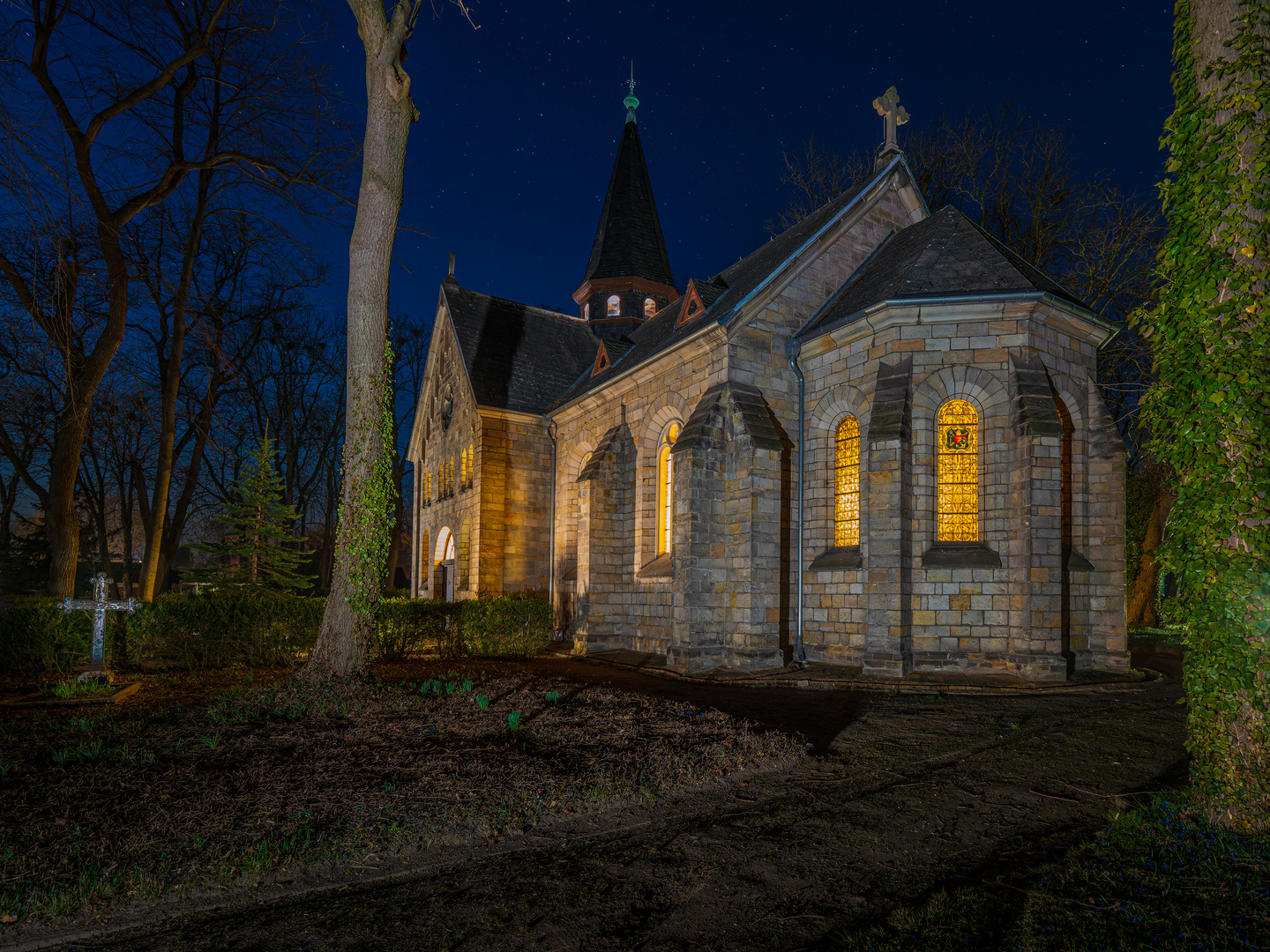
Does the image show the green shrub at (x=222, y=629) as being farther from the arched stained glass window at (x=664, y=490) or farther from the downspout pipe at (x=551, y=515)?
the downspout pipe at (x=551, y=515)

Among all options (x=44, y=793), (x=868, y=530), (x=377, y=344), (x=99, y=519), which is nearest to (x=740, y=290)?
(x=868, y=530)

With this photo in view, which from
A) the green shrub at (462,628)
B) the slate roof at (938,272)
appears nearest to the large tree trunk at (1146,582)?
the slate roof at (938,272)

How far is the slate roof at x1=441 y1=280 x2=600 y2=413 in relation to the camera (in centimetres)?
2272

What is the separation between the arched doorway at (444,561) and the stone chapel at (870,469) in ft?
29.5

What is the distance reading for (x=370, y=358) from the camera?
31.0 ft

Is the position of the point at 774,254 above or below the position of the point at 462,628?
above

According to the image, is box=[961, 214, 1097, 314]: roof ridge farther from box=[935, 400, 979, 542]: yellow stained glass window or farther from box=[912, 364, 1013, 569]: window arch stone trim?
box=[935, 400, 979, 542]: yellow stained glass window

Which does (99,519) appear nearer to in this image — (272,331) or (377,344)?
(272,331)

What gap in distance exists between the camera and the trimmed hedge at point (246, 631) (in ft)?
36.9

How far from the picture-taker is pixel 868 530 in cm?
1245

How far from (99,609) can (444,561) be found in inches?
600

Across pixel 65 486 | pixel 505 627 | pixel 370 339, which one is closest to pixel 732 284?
pixel 505 627

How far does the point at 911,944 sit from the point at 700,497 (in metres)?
10.4

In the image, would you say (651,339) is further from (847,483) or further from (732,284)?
(847,483)
